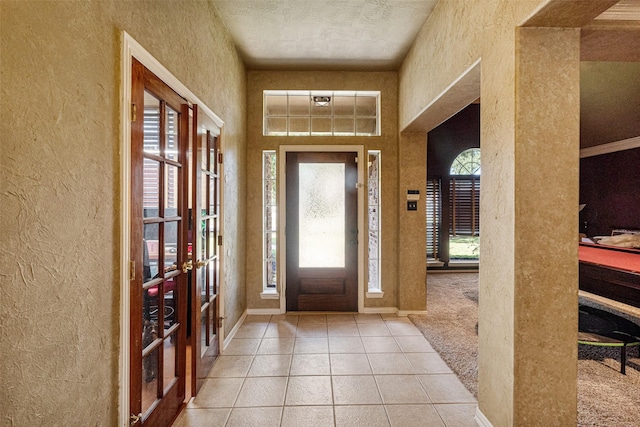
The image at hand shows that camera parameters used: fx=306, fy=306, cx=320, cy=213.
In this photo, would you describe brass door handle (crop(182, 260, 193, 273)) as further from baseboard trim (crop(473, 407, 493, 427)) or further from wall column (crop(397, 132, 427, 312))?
wall column (crop(397, 132, 427, 312))

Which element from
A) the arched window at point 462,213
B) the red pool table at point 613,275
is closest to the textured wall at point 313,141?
the red pool table at point 613,275

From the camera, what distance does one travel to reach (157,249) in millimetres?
1841

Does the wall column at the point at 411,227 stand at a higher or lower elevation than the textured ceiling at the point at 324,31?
lower

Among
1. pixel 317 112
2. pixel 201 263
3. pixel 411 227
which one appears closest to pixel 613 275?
pixel 411 227

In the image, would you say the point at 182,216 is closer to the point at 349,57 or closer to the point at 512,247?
the point at 512,247

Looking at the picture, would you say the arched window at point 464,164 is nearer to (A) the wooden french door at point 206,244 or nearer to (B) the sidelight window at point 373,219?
(B) the sidelight window at point 373,219

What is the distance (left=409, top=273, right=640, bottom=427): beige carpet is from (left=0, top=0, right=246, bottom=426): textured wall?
2535 millimetres

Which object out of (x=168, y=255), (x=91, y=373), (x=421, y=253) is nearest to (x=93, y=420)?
(x=91, y=373)

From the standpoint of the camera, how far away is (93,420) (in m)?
1.28

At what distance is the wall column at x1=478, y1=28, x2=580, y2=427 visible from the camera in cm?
161

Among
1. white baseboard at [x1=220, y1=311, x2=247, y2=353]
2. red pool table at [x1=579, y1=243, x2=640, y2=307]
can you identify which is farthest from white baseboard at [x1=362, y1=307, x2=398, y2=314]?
red pool table at [x1=579, y1=243, x2=640, y2=307]

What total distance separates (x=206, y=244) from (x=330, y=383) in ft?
5.10

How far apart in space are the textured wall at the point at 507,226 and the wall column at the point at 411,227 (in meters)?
1.83

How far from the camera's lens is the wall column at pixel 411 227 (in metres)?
3.93
